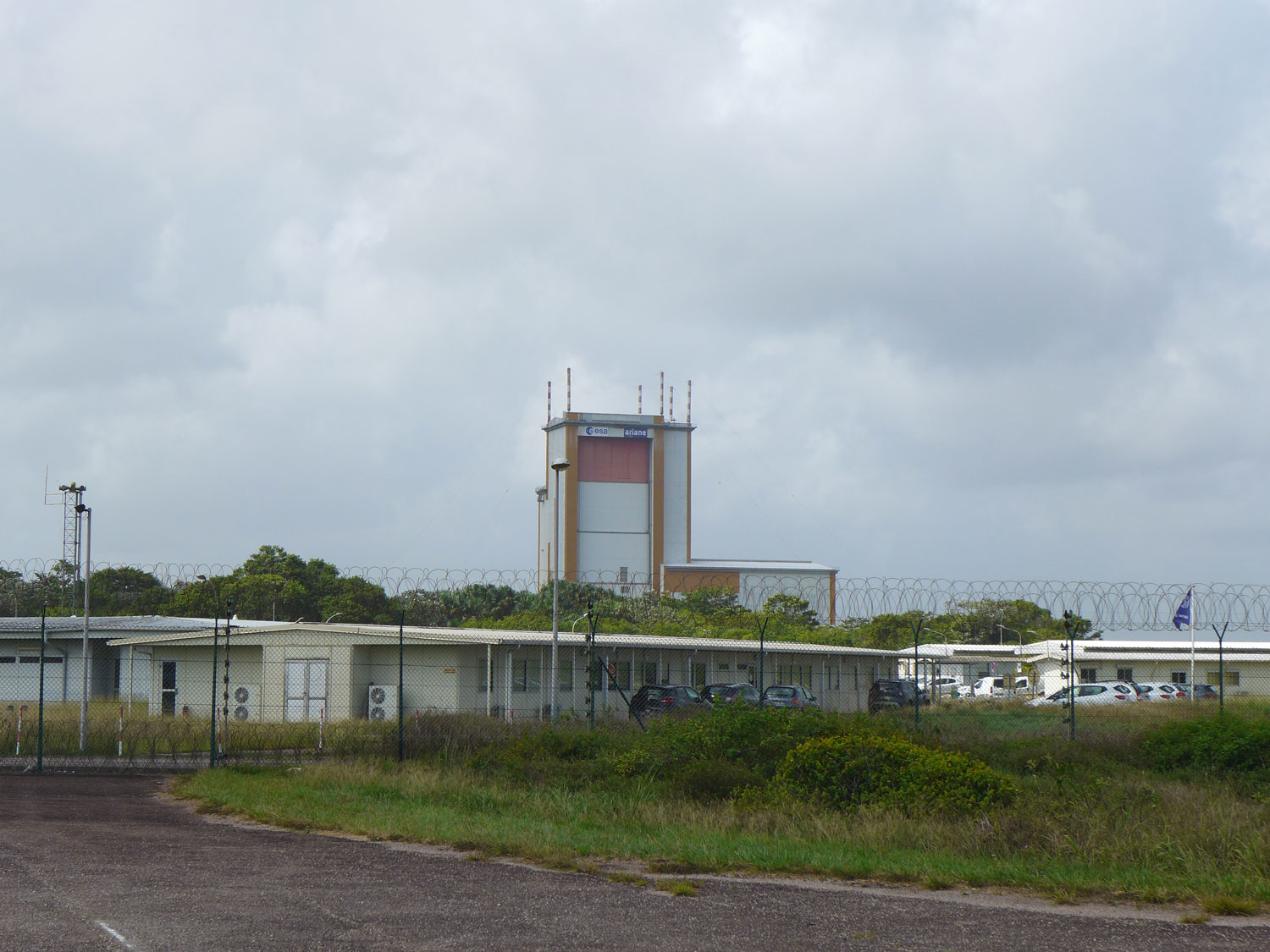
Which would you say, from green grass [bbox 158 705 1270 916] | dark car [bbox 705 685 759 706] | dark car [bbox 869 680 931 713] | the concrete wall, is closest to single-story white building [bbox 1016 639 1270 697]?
dark car [bbox 869 680 931 713]

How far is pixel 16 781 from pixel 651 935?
1616 centimetres

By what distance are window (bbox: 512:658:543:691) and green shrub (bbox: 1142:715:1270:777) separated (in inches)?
780

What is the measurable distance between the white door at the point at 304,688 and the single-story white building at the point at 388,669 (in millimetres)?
26

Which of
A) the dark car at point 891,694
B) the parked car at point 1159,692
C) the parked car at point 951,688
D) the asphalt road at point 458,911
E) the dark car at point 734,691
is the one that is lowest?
the parked car at point 951,688

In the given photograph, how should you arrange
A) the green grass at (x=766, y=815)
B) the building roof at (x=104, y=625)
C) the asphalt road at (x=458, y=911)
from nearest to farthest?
the asphalt road at (x=458, y=911) → the green grass at (x=766, y=815) → the building roof at (x=104, y=625)

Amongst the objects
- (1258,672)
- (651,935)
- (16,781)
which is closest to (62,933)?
(651,935)

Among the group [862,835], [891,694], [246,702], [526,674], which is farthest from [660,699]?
[862,835]

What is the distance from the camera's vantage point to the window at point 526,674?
37.8 metres

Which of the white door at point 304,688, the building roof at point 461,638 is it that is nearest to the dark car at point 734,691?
the building roof at point 461,638

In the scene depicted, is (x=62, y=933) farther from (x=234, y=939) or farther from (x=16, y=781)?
(x=16, y=781)

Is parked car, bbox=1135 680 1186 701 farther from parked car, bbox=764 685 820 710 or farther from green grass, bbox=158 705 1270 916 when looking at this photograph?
green grass, bbox=158 705 1270 916

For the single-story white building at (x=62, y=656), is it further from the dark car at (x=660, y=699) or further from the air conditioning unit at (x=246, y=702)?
the dark car at (x=660, y=699)

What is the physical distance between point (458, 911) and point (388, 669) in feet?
97.1

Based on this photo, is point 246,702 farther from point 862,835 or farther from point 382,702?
point 862,835
